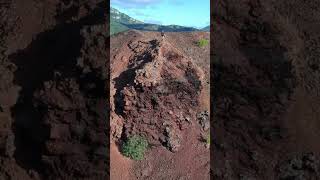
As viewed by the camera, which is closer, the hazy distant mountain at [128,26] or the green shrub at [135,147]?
the green shrub at [135,147]

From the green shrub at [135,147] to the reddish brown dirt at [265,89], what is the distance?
4845 millimetres

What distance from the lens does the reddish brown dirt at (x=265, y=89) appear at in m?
7.36

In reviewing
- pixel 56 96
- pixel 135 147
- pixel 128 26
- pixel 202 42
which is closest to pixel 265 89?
pixel 56 96

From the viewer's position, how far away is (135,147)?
41.8ft

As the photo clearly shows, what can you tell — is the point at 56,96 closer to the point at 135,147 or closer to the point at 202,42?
the point at 135,147

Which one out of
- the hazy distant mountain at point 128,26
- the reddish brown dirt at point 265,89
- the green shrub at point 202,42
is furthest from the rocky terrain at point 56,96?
the hazy distant mountain at point 128,26

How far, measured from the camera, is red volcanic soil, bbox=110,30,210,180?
1227cm

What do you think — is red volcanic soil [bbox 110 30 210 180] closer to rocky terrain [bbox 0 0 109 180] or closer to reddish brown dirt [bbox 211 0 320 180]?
reddish brown dirt [bbox 211 0 320 180]

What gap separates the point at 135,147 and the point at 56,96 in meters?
5.96

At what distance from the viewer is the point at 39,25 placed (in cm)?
752

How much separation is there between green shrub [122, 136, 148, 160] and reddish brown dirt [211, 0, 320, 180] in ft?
15.9

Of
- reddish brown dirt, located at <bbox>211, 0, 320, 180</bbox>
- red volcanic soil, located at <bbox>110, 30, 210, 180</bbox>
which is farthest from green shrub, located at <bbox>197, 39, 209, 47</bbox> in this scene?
reddish brown dirt, located at <bbox>211, 0, 320, 180</bbox>

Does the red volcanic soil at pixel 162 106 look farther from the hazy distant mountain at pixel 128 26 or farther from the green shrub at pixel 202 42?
the hazy distant mountain at pixel 128 26

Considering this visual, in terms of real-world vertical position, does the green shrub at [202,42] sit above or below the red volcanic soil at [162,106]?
above
